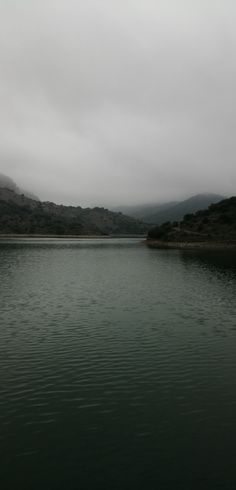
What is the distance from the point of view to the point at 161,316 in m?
46.0

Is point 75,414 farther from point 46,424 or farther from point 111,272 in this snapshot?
point 111,272

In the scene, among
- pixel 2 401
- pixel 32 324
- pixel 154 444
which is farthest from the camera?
pixel 32 324

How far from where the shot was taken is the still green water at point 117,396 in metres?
16.5

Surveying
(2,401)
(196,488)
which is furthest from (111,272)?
(196,488)

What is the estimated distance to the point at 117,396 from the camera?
2403 cm

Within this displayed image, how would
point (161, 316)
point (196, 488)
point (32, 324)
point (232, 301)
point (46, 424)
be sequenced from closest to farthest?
1. point (196, 488)
2. point (46, 424)
3. point (32, 324)
4. point (161, 316)
5. point (232, 301)

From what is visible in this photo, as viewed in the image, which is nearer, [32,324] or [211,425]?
[211,425]

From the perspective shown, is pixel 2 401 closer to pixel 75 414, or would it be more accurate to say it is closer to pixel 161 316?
pixel 75 414

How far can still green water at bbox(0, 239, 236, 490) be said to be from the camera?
16.5 meters

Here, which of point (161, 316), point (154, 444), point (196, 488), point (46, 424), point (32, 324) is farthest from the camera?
point (161, 316)

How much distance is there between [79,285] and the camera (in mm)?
72438

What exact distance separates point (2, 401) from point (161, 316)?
25.9 m

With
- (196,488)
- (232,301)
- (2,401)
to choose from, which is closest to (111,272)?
(232,301)

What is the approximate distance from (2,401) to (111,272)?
2824 inches
